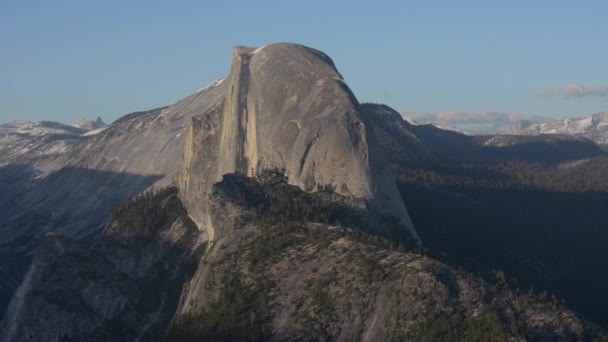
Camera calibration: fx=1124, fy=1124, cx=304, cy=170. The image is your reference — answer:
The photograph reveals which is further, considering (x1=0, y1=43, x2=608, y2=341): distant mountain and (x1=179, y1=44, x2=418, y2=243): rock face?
(x1=179, y1=44, x2=418, y2=243): rock face

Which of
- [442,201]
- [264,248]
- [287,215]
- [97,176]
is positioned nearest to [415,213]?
[442,201]

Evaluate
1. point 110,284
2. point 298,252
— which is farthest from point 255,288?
point 110,284

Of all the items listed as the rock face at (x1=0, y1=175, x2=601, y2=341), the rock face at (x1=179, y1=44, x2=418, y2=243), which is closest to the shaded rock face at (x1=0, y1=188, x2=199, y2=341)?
the rock face at (x1=0, y1=175, x2=601, y2=341)

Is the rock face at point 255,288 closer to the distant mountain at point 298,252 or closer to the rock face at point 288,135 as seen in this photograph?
the distant mountain at point 298,252

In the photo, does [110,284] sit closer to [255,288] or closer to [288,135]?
[288,135]

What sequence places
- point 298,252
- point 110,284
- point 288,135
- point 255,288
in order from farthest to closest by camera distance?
point 288,135 < point 110,284 < point 298,252 < point 255,288

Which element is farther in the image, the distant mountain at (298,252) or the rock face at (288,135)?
the rock face at (288,135)

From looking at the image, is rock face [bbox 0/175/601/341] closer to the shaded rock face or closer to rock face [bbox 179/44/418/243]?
the shaded rock face

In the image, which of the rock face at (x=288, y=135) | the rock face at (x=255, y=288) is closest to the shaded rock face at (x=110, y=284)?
the rock face at (x=255, y=288)

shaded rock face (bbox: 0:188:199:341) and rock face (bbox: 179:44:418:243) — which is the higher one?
rock face (bbox: 179:44:418:243)
